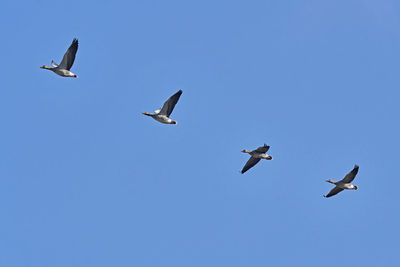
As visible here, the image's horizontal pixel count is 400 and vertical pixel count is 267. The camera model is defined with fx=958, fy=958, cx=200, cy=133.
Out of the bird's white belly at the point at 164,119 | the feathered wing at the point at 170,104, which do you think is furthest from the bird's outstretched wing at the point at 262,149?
the feathered wing at the point at 170,104

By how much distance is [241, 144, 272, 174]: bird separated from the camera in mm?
84781

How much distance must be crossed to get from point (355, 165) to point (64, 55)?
2638cm

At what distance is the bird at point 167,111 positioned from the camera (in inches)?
3066

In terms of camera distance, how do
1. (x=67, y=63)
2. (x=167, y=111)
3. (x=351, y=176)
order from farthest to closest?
(x=351, y=176), (x=167, y=111), (x=67, y=63)

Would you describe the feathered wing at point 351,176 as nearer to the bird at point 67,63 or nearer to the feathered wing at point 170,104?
the feathered wing at point 170,104

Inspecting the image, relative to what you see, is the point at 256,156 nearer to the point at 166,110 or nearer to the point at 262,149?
the point at 262,149

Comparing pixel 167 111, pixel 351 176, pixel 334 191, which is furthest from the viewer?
pixel 334 191

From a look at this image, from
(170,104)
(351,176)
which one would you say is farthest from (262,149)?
(170,104)

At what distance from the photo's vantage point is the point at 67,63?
78625mm

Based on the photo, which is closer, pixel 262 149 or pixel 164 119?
pixel 164 119

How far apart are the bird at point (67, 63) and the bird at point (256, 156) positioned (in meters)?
17.7

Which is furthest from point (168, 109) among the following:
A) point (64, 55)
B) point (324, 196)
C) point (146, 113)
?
point (324, 196)

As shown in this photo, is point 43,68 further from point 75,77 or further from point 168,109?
point 168,109

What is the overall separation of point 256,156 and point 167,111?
1103cm
